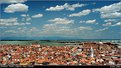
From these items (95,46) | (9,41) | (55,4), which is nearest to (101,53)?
(95,46)

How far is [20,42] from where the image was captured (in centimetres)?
498

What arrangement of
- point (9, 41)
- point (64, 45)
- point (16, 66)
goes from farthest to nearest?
1. point (64, 45)
2. point (9, 41)
3. point (16, 66)

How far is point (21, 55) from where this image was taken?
4.86 metres

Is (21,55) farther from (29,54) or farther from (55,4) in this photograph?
(55,4)

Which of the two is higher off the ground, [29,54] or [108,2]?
[108,2]

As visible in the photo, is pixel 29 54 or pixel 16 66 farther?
pixel 29 54

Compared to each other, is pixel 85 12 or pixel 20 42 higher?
pixel 85 12

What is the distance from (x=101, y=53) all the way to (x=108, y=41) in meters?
0.27

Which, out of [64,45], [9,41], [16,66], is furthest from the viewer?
[64,45]

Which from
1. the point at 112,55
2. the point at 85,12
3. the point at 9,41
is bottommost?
the point at 112,55

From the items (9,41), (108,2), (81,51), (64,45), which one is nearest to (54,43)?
(64,45)

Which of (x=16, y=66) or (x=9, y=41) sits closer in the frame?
(x=16, y=66)

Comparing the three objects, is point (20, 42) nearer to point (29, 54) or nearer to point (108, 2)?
point (29, 54)

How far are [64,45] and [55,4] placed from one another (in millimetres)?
809
